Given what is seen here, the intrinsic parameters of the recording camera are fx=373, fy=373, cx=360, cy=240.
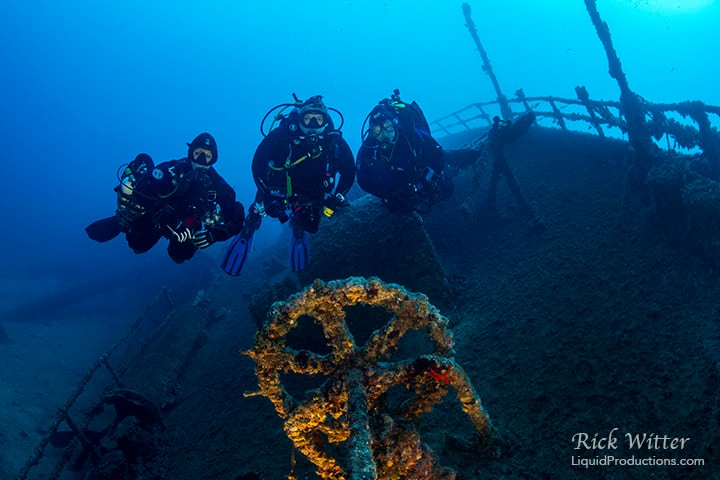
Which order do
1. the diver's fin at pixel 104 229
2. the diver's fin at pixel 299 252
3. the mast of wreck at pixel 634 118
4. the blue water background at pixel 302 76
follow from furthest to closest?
1. the blue water background at pixel 302 76
2. the diver's fin at pixel 299 252
3. the mast of wreck at pixel 634 118
4. the diver's fin at pixel 104 229

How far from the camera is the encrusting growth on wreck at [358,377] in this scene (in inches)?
92.0

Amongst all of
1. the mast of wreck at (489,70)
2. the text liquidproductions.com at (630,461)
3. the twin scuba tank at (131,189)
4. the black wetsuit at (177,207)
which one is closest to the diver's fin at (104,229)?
the black wetsuit at (177,207)

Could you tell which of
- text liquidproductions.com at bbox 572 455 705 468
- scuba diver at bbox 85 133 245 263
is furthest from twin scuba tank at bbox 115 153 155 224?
text liquidproductions.com at bbox 572 455 705 468

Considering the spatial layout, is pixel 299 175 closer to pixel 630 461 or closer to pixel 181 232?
pixel 181 232

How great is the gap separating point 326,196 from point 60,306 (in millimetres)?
20682

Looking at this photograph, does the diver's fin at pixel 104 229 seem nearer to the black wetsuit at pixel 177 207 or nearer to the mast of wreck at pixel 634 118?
the black wetsuit at pixel 177 207

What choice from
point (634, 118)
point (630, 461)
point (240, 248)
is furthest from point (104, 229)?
point (634, 118)

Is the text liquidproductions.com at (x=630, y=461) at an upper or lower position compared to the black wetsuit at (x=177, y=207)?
lower

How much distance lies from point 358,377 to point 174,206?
157 inches

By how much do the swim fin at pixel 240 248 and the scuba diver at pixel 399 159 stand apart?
6.49 ft

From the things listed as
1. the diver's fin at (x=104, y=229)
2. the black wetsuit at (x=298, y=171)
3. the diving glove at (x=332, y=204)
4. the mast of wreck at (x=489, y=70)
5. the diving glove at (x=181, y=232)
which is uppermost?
the mast of wreck at (x=489, y=70)

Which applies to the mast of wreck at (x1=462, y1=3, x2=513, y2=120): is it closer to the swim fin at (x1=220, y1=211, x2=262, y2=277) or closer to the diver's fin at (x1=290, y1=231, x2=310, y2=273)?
the diver's fin at (x1=290, y1=231, x2=310, y2=273)

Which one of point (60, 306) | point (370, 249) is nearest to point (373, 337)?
point (370, 249)

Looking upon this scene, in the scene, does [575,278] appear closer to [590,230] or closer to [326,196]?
[590,230]
